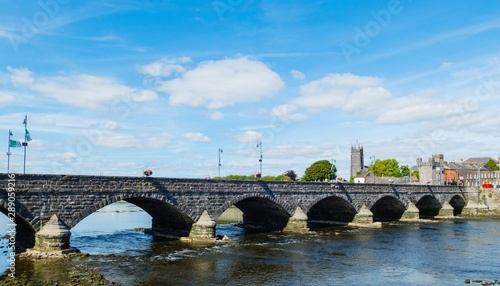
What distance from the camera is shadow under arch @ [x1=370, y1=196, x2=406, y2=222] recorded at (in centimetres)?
6856

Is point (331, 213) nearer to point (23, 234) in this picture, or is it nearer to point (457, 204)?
point (457, 204)

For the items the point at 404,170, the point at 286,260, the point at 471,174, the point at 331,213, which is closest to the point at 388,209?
the point at 331,213

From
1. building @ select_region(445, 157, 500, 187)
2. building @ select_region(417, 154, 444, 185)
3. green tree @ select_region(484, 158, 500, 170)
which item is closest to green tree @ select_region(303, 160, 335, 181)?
building @ select_region(417, 154, 444, 185)

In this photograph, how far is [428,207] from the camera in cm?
7931

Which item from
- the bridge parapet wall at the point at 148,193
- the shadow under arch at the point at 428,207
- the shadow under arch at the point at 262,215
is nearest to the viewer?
the bridge parapet wall at the point at 148,193

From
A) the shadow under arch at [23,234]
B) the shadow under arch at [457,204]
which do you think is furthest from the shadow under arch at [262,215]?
the shadow under arch at [457,204]

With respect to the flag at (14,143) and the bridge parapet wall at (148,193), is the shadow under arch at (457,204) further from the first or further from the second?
the flag at (14,143)

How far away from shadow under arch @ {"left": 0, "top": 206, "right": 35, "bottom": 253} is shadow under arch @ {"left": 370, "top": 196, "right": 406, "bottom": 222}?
51143mm

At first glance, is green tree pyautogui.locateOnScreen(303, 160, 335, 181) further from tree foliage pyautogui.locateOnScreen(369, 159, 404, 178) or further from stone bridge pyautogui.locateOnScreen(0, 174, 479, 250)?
stone bridge pyautogui.locateOnScreen(0, 174, 479, 250)

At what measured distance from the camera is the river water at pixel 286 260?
26250 millimetres

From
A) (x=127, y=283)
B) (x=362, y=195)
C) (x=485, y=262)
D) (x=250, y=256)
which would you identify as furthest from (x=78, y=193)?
(x=362, y=195)

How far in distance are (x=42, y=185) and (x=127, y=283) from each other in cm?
1009

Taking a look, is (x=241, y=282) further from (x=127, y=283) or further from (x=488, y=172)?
(x=488, y=172)

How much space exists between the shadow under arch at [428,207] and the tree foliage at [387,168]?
7046 cm
